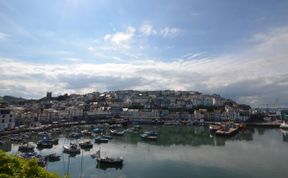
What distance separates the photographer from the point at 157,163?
34.1 m

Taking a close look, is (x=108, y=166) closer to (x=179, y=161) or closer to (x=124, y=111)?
(x=179, y=161)

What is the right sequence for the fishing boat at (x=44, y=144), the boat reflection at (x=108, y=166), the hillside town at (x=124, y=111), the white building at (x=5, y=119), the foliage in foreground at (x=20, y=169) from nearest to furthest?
the foliage in foreground at (x=20, y=169) → the boat reflection at (x=108, y=166) → the fishing boat at (x=44, y=144) → the white building at (x=5, y=119) → the hillside town at (x=124, y=111)

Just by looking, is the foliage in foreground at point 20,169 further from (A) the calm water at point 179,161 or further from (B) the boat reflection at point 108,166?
(B) the boat reflection at point 108,166

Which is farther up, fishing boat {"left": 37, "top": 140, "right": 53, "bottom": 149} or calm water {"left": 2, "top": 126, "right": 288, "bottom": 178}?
fishing boat {"left": 37, "top": 140, "right": 53, "bottom": 149}

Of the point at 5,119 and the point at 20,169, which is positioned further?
the point at 5,119

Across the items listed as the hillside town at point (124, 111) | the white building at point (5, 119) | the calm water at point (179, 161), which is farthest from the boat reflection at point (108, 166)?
the hillside town at point (124, 111)

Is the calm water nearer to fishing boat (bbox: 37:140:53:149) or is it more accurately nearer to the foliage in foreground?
Result: fishing boat (bbox: 37:140:53:149)

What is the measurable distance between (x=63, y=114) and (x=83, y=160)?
6046cm

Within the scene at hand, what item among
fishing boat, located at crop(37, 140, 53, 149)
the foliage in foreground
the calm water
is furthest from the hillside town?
the foliage in foreground

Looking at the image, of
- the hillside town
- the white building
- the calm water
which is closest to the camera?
the calm water

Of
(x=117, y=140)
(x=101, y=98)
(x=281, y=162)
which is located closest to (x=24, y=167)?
(x=281, y=162)

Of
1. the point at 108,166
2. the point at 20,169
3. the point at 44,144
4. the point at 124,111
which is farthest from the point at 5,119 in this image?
the point at 20,169

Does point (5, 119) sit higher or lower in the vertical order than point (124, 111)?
lower

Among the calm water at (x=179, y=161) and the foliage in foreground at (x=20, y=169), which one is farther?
the calm water at (x=179, y=161)
